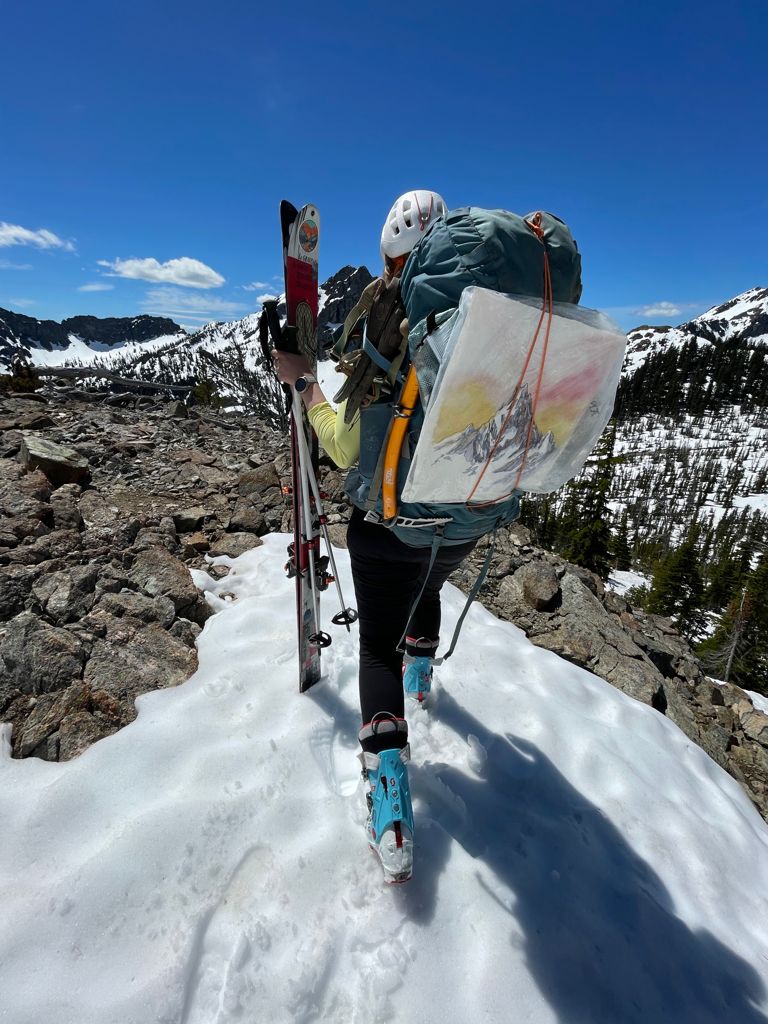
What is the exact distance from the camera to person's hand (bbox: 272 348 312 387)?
2787mm

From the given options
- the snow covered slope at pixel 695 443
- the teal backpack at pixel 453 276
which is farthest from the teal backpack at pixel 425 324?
the snow covered slope at pixel 695 443

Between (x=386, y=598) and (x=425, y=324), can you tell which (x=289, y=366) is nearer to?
(x=425, y=324)

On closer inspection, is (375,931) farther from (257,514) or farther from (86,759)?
(257,514)

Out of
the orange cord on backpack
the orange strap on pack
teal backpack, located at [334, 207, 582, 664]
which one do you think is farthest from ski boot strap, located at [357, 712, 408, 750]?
the orange cord on backpack

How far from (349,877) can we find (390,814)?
0.43 metres

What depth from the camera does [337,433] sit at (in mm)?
2252

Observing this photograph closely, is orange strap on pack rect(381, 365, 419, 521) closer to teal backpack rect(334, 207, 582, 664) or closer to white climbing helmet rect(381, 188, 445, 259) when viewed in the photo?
teal backpack rect(334, 207, 582, 664)

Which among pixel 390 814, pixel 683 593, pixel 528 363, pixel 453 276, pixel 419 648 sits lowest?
pixel 683 593

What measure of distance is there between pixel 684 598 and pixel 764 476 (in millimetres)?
127589

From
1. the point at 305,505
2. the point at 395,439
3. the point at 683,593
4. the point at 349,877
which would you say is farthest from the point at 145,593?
the point at 683,593

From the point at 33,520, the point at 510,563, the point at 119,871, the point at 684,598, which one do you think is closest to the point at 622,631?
the point at 510,563

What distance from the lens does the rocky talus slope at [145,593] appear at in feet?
10.8

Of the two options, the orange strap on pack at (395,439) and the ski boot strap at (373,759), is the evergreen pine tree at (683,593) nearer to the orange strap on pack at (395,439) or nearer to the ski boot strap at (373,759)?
the ski boot strap at (373,759)

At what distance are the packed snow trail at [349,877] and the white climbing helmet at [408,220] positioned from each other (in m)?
3.13
